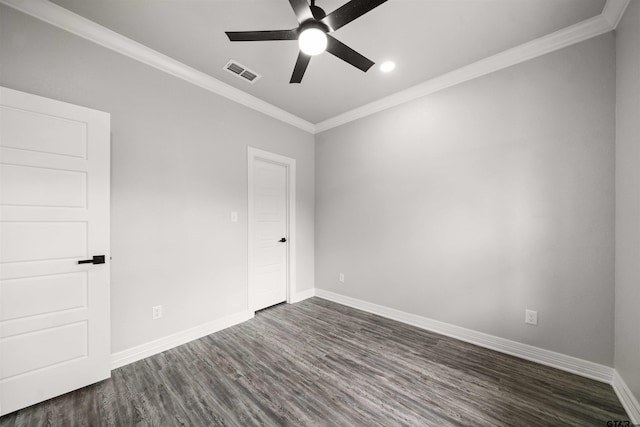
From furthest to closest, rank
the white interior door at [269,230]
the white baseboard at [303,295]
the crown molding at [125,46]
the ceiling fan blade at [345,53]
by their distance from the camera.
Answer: the white baseboard at [303,295] < the white interior door at [269,230] < the crown molding at [125,46] < the ceiling fan blade at [345,53]

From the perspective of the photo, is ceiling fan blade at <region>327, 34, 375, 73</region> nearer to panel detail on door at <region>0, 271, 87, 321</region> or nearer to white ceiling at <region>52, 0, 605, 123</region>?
white ceiling at <region>52, 0, 605, 123</region>

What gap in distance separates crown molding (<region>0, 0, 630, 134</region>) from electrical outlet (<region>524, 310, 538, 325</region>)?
239 cm

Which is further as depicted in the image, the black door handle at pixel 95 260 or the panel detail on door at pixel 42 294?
the black door handle at pixel 95 260

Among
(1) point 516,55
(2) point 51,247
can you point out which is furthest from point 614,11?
(2) point 51,247

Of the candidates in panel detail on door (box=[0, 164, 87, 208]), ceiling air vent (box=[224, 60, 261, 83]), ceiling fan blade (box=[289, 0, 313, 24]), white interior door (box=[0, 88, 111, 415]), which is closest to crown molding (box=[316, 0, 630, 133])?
ceiling air vent (box=[224, 60, 261, 83])

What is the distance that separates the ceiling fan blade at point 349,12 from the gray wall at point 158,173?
1.85 metres

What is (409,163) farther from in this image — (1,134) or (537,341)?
(1,134)

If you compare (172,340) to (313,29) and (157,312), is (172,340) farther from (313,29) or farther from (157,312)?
(313,29)

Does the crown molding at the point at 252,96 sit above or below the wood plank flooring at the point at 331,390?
above

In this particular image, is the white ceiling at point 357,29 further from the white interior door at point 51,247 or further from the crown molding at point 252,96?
the white interior door at point 51,247

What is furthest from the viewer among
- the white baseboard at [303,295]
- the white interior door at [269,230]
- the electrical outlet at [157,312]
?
the white baseboard at [303,295]

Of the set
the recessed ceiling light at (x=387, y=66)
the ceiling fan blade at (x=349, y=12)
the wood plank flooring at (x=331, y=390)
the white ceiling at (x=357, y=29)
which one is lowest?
the wood plank flooring at (x=331, y=390)

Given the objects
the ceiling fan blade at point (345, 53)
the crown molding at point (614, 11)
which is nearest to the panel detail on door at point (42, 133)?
the ceiling fan blade at point (345, 53)

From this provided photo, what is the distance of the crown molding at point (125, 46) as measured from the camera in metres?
1.81
